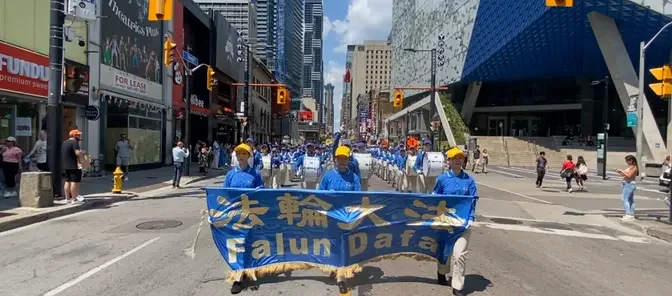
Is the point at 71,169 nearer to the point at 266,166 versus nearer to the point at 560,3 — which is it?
the point at 266,166

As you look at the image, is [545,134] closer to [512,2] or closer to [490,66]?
[490,66]

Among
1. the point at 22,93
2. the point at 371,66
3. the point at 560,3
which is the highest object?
the point at 371,66

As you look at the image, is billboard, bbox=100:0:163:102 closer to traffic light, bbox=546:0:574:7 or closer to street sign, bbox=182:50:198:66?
street sign, bbox=182:50:198:66

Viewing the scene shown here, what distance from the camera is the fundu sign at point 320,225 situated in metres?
5.61

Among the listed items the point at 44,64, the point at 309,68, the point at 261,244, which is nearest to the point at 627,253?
the point at 261,244

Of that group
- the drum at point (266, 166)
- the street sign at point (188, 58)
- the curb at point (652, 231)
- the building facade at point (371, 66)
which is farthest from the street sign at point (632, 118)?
the building facade at point (371, 66)

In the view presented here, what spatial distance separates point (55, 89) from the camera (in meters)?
12.6

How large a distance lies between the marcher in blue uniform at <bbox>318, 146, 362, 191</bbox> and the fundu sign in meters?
0.51

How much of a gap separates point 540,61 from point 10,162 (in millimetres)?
48931

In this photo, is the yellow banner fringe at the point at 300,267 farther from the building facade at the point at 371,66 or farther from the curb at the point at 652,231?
the building facade at the point at 371,66

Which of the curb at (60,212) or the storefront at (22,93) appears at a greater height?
the storefront at (22,93)

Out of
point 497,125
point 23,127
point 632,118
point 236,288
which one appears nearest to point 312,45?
point 497,125

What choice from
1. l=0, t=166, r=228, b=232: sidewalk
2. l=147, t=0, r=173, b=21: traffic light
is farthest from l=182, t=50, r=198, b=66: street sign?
l=147, t=0, r=173, b=21: traffic light

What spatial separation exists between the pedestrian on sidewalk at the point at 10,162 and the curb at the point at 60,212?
219 centimetres
